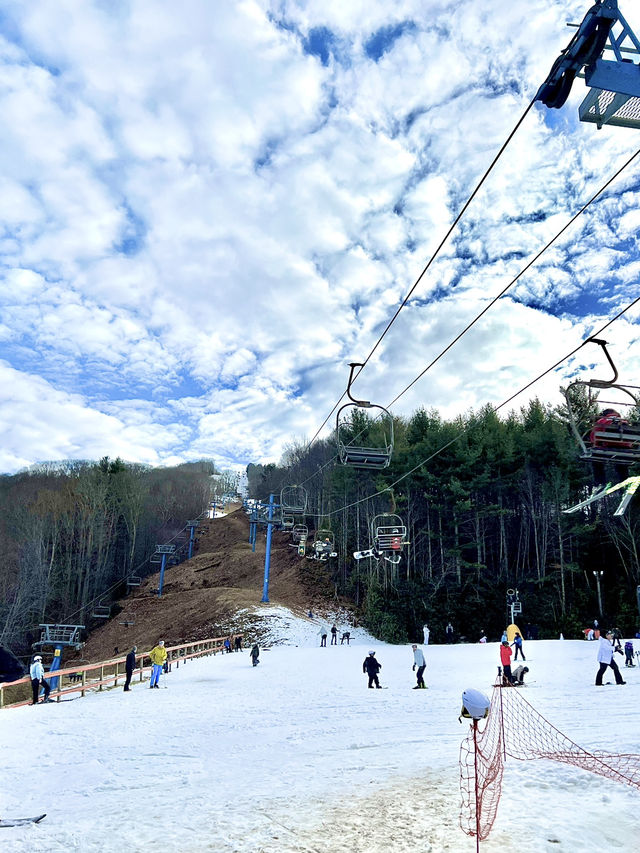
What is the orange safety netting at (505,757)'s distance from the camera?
240 inches

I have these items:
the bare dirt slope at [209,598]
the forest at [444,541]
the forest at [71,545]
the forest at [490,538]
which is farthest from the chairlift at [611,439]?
the forest at [71,545]

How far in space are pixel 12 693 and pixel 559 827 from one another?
26.3 metres

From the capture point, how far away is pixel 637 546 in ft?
144

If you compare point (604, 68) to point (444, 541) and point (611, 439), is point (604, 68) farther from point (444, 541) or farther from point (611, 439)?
point (444, 541)

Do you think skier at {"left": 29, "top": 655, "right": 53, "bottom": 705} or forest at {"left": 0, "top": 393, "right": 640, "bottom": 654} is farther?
forest at {"left": 0, "top": 393, "right": 640, "bottom": 654}

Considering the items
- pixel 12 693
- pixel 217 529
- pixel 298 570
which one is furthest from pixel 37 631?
pixel 217 529

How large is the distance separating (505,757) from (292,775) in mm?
3063

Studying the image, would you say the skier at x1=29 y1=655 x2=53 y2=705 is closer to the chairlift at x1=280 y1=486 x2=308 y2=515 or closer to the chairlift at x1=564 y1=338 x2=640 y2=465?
the chairlift at x1=280 y1=486 x2=308 y2=515

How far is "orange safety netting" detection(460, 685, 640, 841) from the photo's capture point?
609cm

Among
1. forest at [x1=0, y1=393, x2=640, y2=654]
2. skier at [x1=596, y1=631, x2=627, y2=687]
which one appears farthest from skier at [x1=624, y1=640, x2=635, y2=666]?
forest at [x1=0, y1=393, x2=640, y2=654]

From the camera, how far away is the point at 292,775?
25.8 feet

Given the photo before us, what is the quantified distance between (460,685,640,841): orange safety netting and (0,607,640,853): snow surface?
0.16m

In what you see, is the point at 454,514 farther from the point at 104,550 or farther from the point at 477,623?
the point at 104,550

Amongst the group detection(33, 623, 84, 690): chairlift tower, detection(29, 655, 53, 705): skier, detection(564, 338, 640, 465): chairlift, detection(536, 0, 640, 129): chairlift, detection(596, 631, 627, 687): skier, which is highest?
detection(536, 0, 640, 129): chairlift
